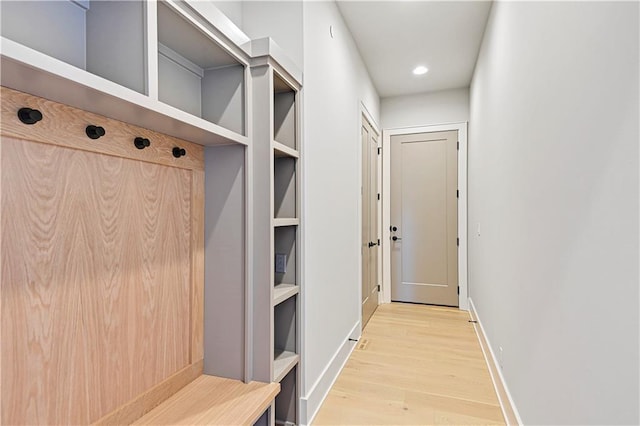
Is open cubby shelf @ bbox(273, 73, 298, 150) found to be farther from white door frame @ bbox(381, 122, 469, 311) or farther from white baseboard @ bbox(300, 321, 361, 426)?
white door frame @ bbox(381, 122, 469, 311)

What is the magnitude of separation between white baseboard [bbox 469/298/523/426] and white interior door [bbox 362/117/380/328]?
Answer: 3.67 ft

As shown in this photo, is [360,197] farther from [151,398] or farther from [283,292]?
[151,398]

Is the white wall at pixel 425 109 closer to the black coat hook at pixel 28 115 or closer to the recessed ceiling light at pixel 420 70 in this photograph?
the recessed ceiling light at pixel 420 70

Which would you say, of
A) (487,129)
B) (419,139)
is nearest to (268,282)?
(487,129)

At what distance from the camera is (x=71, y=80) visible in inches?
31.8

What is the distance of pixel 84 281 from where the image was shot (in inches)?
41.4

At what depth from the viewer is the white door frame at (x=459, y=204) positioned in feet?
13.6

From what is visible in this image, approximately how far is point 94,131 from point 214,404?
43.6 inches

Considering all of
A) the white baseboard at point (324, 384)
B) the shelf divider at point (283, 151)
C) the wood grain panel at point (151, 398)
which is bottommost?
the white baseboard at point (324, 384)

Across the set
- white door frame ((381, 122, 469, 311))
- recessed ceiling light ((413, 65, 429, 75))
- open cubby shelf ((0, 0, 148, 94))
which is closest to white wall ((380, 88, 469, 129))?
white door frame ((381, 122, 469, 311))

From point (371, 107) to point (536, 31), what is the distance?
2554 mm

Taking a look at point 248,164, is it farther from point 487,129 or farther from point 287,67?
point 487,129

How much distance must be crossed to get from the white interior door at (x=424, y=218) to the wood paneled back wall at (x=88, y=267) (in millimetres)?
3387

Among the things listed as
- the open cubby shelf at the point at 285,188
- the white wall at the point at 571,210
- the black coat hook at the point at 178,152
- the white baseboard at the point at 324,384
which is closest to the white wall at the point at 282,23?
the open cubby shelf at the point at 285,188
